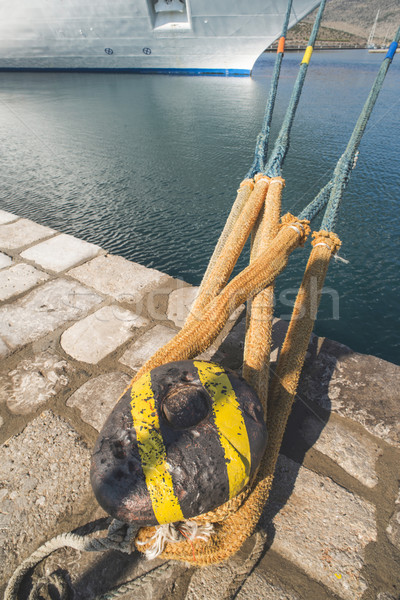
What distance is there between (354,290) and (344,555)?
4062mm

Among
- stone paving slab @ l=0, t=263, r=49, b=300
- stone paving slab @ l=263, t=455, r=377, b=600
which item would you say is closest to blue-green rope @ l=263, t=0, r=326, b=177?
stone paving slab @ l=0, t=263, r=49, b=300

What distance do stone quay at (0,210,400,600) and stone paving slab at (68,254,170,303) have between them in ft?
0.09

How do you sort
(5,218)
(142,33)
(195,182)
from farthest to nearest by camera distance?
(142,33) → (195,182) → (5,218)

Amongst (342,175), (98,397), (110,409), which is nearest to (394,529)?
(110,409)

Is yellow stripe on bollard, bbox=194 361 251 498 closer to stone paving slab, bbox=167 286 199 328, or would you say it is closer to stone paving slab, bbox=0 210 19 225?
stone paving slab, bbox=167 286 199 328

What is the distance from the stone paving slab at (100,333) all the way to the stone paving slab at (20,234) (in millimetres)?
1877

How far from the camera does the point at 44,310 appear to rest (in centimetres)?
293

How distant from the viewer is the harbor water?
4.95 meters

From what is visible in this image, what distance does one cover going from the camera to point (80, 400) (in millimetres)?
2133

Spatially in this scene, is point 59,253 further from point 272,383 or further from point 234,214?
point 272,383

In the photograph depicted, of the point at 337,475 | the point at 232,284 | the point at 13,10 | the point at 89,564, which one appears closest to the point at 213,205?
the point at 232,284

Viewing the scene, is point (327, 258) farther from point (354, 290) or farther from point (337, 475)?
point (354, 290)

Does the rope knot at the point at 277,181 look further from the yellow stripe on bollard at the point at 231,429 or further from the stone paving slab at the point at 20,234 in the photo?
the stone paving slab at the point at 20,234

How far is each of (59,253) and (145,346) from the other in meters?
1.99
